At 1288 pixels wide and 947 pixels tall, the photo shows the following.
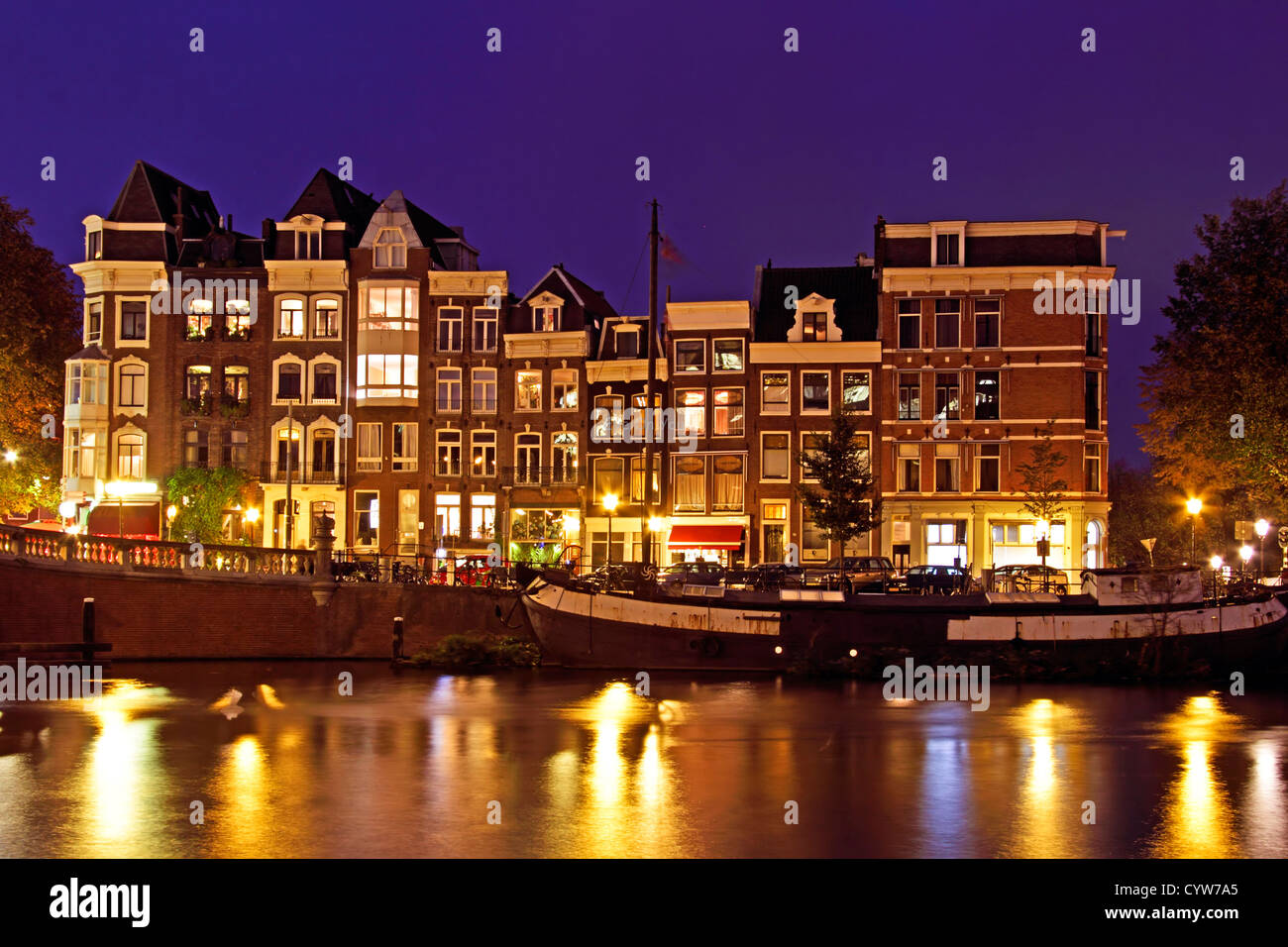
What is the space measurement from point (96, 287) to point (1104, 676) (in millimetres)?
50291

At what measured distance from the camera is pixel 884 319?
196 ft

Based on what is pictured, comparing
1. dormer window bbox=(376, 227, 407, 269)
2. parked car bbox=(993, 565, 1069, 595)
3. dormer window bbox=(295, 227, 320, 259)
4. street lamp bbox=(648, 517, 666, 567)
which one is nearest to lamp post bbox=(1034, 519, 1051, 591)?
parked car bbox=(993, 565, 1069, 595)

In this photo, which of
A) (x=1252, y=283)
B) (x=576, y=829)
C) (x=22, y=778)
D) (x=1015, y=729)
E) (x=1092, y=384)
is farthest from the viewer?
(x=1092, y=384)

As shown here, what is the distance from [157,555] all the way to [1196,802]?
32469mm

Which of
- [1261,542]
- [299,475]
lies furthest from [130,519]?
[1261,542]

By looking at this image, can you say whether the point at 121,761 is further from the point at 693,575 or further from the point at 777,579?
the point at 693,575

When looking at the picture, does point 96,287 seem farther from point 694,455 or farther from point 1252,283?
point 1252,283

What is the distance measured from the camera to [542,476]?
6234 centimetres

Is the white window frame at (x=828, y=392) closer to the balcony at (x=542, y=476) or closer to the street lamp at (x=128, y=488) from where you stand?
the balcony at (x=542, y=476)

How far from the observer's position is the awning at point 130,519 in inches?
2406

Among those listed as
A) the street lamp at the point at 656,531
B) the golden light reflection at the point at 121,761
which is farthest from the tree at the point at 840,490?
the golden light reflection at the point at 121,761

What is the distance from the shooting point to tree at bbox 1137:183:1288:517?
46.8 m

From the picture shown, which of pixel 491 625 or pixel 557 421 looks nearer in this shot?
pixel 491 625
